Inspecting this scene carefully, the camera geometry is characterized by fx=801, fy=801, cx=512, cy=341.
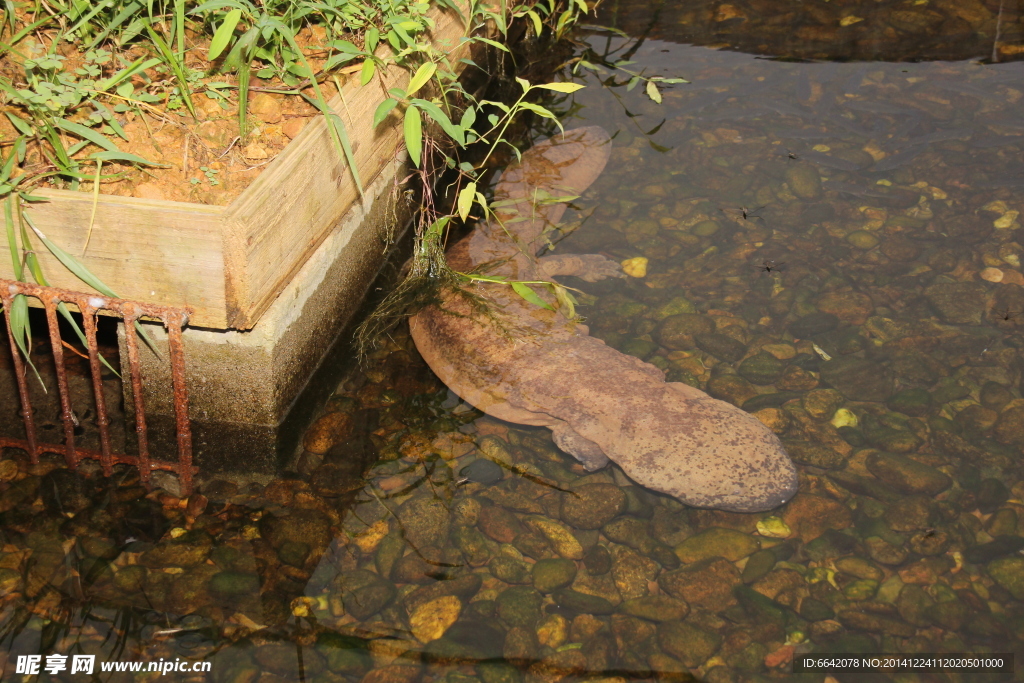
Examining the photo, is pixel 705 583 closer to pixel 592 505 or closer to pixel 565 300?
pixel 592 505

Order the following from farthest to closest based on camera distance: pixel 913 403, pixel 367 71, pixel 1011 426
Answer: pixel 913 403 < pixel 1011 426 < pixel 367 71

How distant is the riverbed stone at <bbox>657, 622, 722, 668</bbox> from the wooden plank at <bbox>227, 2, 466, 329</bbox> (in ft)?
6.92

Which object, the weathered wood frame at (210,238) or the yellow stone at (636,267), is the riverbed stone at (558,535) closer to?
the weathered wood frame at (210,238)

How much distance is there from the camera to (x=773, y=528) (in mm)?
3469

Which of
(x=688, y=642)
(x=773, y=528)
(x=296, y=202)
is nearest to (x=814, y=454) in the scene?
(x=773, y=528)

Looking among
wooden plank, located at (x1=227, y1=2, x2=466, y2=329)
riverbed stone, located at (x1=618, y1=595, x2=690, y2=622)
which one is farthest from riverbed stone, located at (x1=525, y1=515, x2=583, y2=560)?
wooden plank, located at (x1=227, y1=2, x2=466, y2=329)

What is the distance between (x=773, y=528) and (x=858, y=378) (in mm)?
1107

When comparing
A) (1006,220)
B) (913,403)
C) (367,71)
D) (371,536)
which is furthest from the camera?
(1006,220)

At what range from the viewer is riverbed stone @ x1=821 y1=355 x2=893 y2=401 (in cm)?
405

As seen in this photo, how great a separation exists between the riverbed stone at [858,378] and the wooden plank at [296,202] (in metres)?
2.63

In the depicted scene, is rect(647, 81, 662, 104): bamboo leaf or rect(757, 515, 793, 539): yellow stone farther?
rect(647, 81, 662, 104): bamboo leaf

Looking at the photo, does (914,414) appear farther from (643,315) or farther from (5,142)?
(5,142)

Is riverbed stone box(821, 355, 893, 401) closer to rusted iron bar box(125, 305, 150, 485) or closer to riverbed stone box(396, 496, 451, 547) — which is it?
riverbed stone box(396, 496, 451, 547)

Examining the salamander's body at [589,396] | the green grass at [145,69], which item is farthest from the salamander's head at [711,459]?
the green grass at [145,69]
